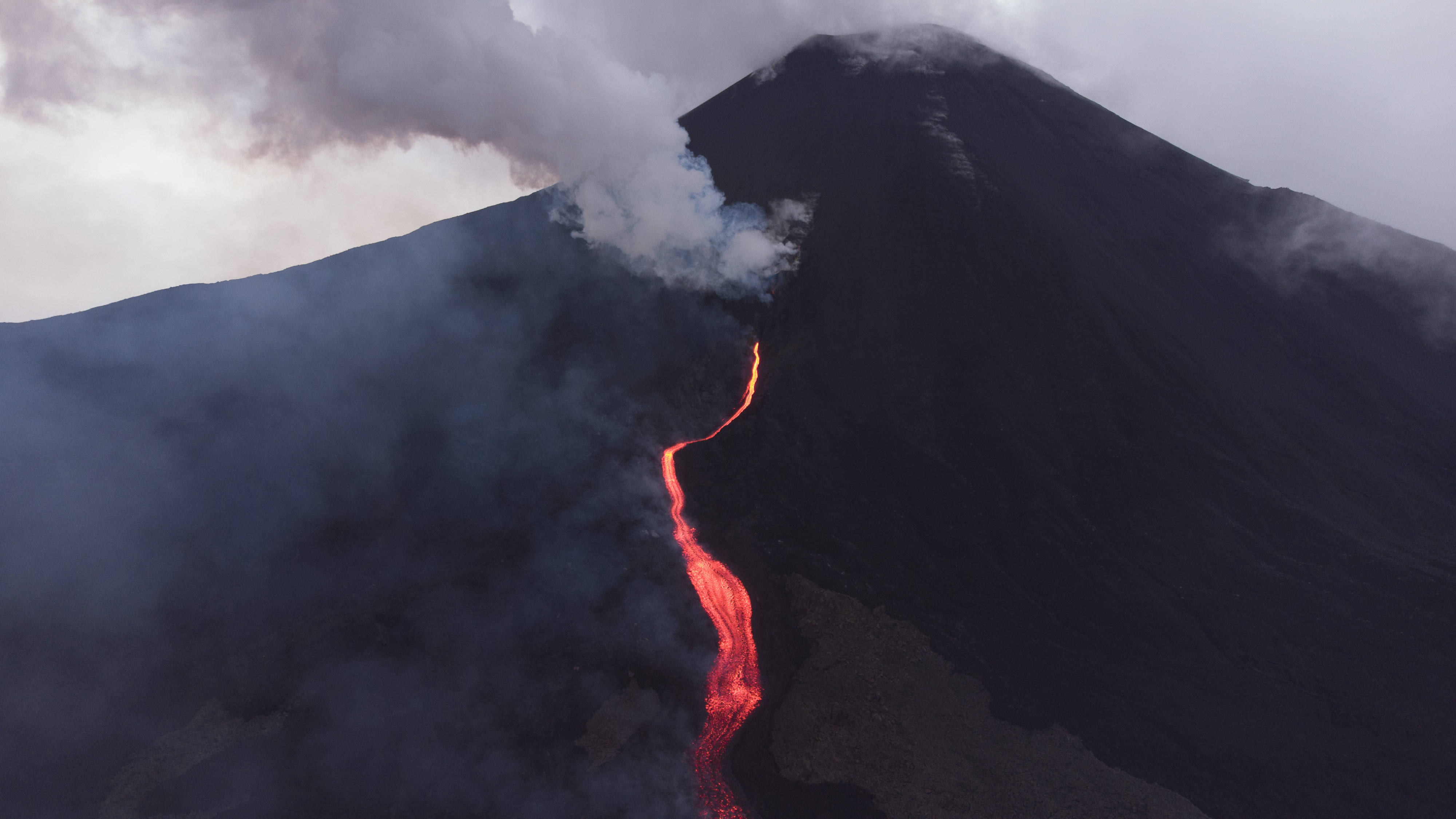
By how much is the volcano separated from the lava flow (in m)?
0.31

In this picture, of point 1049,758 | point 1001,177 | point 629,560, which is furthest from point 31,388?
point 1001,177

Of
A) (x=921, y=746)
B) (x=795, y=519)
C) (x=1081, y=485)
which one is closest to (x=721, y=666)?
(x=921, y=746)

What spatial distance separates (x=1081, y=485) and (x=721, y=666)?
10.3 meters

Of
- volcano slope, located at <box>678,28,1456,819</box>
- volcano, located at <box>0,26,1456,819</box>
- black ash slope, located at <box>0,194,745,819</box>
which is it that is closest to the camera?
black ash slope, located at <box>0,194,745,819</box>

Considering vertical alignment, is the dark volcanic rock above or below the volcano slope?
below

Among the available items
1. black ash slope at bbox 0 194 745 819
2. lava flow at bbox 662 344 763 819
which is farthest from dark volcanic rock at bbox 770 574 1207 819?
black ash slope at bbox 0 194 745 819

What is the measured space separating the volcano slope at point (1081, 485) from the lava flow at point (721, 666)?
0.35 meters

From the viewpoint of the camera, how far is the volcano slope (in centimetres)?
1462

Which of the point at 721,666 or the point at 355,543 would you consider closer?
the point at 721,666

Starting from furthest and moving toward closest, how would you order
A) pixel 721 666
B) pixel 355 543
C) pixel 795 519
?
pixel 795 519 < pixel 355 543 < pixel 721 666

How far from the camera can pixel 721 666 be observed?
15844 mm

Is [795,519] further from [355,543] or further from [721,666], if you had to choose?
[355,543]

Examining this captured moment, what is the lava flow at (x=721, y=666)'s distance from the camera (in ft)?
44.1

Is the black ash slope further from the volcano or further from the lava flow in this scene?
the lava flow
